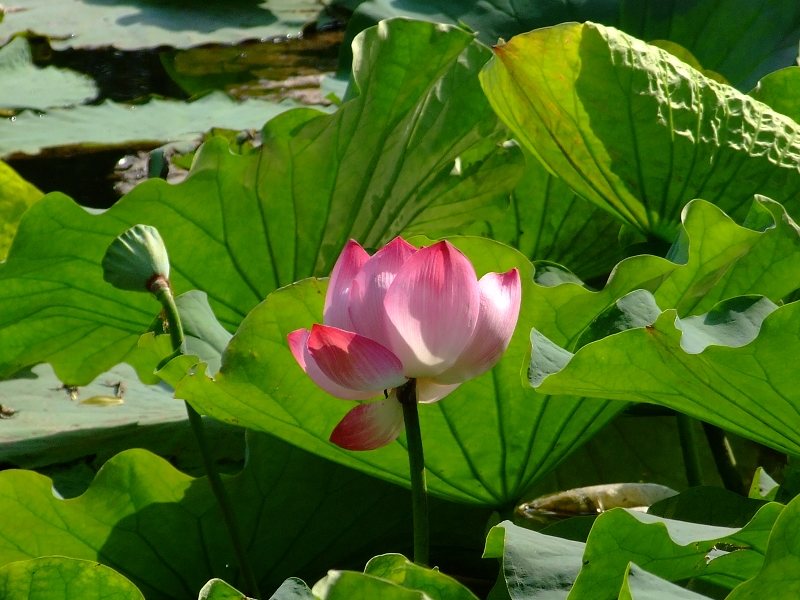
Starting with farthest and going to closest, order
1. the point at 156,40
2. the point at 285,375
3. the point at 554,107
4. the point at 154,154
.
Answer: the point at 156,40 < the point at 154,154 < the point at 554,107 < the point at 285,375

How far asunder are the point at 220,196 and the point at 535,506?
47 cm

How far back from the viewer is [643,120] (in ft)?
3.45

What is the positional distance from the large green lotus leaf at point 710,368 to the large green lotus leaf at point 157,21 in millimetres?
2322

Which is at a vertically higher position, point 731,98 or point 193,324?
point 731,98

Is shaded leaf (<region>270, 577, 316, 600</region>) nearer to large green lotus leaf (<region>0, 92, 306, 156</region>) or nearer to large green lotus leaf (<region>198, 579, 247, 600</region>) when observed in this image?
large green lotus leaf (<region>198, 579, 247, 600</region>)

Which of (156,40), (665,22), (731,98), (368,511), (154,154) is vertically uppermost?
(731,98)

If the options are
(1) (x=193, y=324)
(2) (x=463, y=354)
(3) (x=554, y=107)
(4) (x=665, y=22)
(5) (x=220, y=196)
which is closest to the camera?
(2) (x=463, y=354)

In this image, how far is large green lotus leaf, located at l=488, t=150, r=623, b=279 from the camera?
4.18 ft

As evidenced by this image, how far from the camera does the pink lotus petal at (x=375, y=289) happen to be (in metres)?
0.62

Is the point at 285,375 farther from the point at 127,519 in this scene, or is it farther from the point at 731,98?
the point at 731,98

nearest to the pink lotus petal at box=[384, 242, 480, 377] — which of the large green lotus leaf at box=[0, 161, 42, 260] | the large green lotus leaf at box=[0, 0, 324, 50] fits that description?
the large green lotus leaf at box=[0, 161, 42, 260]

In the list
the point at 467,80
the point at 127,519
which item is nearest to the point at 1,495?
the point at 127,519

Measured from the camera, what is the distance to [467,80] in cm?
119

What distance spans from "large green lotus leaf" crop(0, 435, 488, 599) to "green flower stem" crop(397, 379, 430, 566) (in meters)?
0.29
